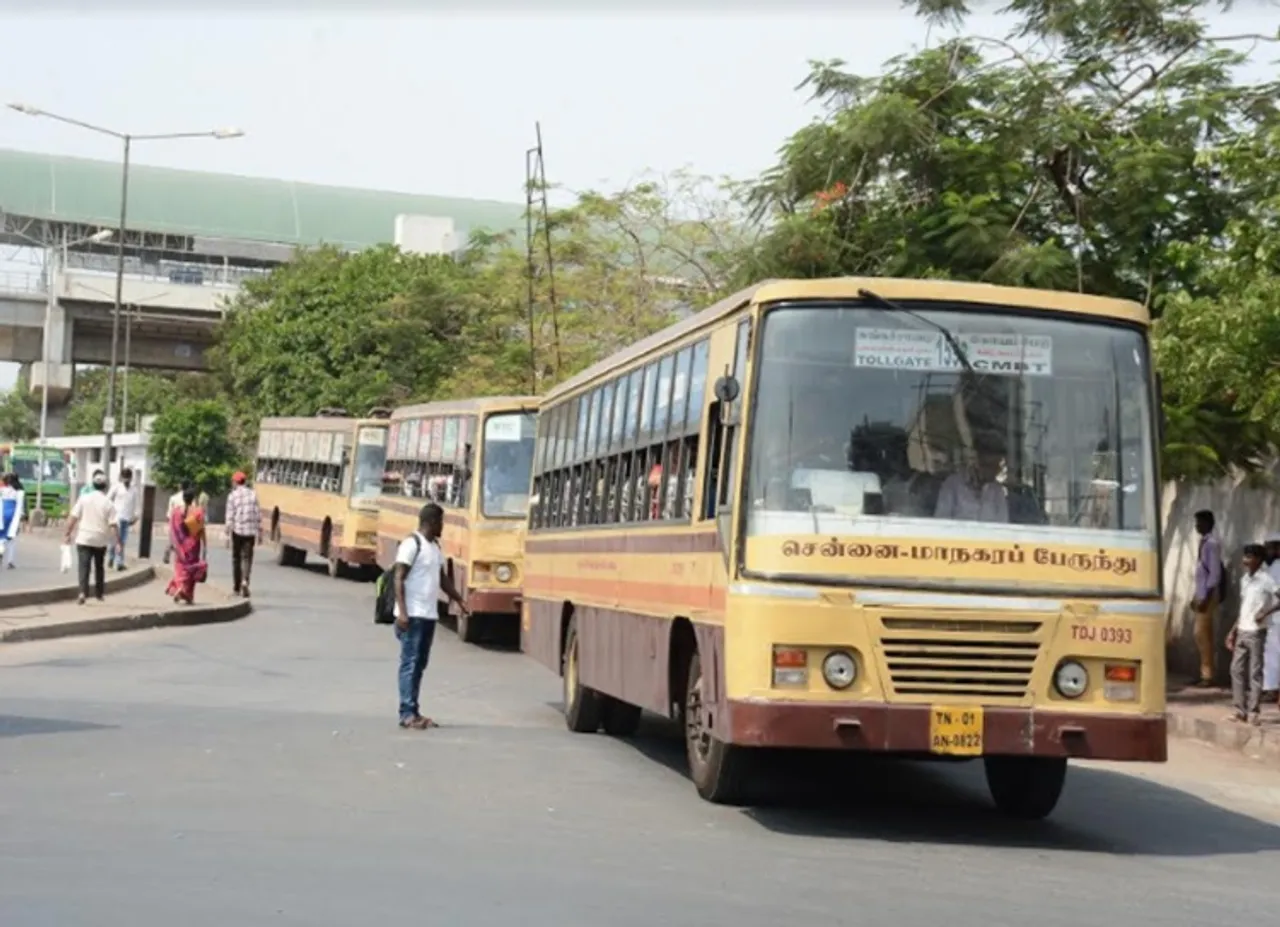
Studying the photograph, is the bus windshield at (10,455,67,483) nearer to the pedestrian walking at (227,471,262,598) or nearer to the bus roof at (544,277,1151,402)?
the pedestrian walking at (227,471,262,598)

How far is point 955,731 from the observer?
1041 cm

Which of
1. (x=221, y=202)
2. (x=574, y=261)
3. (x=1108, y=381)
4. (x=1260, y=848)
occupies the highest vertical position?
(x=221, y=202)

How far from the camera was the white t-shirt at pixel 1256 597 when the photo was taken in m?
17.9

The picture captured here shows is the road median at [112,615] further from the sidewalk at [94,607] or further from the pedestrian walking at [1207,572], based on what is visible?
the pedestrian walking at [1207,572]

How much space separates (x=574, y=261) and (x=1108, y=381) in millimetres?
36192

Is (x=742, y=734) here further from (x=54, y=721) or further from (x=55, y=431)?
(x=55, y=431)

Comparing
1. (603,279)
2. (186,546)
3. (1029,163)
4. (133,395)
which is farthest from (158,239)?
(1029,163)

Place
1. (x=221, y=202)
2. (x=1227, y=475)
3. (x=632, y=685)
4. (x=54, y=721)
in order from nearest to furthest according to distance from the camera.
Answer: (x=632, y=685)
(x=54, y=721)
(x=1227, y=475)
(x=221, y=202)

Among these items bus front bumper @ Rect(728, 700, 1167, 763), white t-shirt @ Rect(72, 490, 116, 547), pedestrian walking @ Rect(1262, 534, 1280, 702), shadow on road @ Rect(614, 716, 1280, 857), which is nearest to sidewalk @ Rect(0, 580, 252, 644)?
white t-shirt @ Rect(72, 490, 116, 547)

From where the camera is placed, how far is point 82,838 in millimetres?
9430

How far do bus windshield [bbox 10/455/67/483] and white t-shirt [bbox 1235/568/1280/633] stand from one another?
167ft

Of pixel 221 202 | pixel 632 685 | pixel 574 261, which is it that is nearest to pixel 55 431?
pixel 221 202

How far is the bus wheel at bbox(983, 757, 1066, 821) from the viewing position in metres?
11.9

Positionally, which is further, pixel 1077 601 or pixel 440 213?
pixel 440 213
